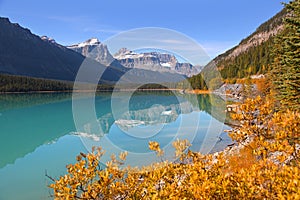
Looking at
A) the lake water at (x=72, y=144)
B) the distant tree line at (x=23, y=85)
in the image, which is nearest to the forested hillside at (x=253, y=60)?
the lake water at (x=72, y=144)

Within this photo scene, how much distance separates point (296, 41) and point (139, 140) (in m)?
15.0

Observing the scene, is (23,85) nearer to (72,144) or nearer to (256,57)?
(256,57)

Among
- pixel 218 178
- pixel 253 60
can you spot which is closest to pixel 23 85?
pixel 253 60

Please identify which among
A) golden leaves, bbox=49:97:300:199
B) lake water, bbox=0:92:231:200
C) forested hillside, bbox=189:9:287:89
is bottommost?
lake water, bbox=0:92:231:200

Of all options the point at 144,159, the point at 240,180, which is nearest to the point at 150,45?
the point at 240,180

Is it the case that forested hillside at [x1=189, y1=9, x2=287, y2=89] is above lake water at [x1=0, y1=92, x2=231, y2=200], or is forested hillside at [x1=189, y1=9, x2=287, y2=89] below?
above

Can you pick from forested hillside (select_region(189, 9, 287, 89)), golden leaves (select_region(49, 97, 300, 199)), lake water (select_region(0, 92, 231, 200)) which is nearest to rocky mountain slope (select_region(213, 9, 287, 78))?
forested hillside (select_region(189, 9, 287, 89))

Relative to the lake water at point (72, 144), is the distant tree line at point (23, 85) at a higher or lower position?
higher

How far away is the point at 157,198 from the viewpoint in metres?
2.93

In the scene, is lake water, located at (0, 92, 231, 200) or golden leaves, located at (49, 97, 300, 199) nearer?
golden leaves, located at (49, 97, 300, 199)

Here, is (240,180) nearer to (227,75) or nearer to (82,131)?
(82,131)

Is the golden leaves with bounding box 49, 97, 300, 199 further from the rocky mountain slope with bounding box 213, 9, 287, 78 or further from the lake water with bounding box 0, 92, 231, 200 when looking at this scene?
the rocky mountain slope with bounding box 213, 9, 287, 78

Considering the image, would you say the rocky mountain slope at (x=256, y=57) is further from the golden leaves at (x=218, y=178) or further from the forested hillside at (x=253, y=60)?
the golden leaves at (x=218, y=178)

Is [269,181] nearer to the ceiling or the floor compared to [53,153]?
nearer to the ceiling
